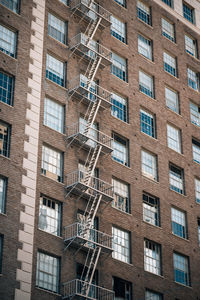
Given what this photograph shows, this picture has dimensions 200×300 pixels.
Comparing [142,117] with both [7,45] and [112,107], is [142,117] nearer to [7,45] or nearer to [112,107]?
[112,107]

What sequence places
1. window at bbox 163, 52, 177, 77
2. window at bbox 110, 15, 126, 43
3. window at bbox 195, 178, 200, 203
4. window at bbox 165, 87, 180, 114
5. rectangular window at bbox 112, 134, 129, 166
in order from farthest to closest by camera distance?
window at bbox 163, 52, 177, 77, window at bbox 165, 87, 180, 114, window at bbox 110, 15, 126, 43, window at bbox 195, 178, 200, 203, rectangular window at bbox 112, 134, 129, 166

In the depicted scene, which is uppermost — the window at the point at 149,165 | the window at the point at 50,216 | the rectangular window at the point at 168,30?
the rectangular window at the point at 168,30

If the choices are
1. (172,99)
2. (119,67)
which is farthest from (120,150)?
(172,99)

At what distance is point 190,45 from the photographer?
6825cm

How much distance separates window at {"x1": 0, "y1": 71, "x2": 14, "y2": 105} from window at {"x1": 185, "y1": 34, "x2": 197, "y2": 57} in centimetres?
2444

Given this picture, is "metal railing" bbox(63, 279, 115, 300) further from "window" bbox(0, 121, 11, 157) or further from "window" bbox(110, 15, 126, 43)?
"window" bbox(110, 15, 126, 43)

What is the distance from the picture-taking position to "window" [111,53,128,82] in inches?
2276

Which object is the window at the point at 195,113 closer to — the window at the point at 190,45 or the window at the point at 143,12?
the window at the point at 190,45

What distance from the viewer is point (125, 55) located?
59.3m

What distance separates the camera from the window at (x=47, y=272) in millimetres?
44031

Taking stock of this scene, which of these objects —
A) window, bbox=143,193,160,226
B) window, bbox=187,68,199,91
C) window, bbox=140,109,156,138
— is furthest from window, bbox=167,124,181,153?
window, bbox=187,68,199,91

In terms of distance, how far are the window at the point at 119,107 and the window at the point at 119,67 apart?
2260 millimetres

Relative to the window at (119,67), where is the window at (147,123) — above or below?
below

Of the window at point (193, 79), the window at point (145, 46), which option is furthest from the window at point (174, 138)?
the window at point (145, 46)
